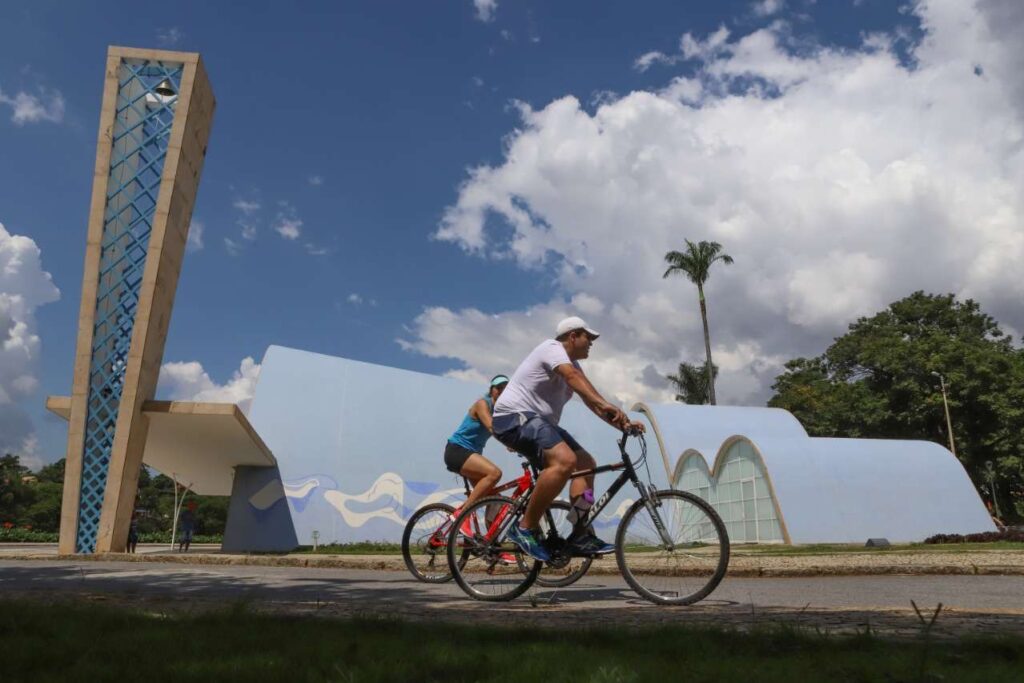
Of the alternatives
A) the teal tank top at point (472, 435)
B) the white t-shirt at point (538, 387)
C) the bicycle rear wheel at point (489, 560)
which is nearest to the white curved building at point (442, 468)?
the teal tank top at point (472, 435)

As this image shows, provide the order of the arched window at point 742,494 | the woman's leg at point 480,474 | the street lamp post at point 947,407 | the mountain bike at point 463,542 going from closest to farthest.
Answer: the mountain bike at point 463,542, the woman's leg at point 480,474, the arched window at point 742,494, the street lamp post at point 947,407

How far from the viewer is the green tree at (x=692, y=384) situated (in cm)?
5338

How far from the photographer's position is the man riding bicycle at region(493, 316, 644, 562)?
4746 millimetres

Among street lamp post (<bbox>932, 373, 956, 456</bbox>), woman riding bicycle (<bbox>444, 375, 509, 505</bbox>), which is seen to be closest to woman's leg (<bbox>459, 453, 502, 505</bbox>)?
woman riding bicycle (<bbox>444, 375, 509, 505</bbox>)

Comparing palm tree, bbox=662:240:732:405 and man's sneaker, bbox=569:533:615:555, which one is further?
palm tree, bbox=662:240:732:405

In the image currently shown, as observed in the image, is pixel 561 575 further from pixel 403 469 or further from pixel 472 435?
pixel 403 469

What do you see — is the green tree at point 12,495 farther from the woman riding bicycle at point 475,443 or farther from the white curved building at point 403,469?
the woman riding bicycle at point 475,443

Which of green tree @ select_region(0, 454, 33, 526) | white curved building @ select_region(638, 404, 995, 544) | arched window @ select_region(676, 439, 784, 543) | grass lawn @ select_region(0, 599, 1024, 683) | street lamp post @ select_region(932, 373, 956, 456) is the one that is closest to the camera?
grass lawn @ select_region(0, 599, 1024, 683)

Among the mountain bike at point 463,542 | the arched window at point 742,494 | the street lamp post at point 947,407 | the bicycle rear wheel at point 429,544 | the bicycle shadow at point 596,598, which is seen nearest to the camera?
Result: the bicycle shadow at point 596,598

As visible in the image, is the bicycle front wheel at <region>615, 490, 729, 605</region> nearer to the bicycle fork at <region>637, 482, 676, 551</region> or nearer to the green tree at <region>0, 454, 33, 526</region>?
the bicycle fork at <region>637, 482, 676, 551</region>

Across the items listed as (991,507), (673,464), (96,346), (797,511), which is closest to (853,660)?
(96,346)

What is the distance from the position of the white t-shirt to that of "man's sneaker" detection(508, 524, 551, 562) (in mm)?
698

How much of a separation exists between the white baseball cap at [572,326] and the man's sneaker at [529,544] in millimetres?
1266

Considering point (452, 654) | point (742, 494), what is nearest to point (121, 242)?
point (452, 654)
